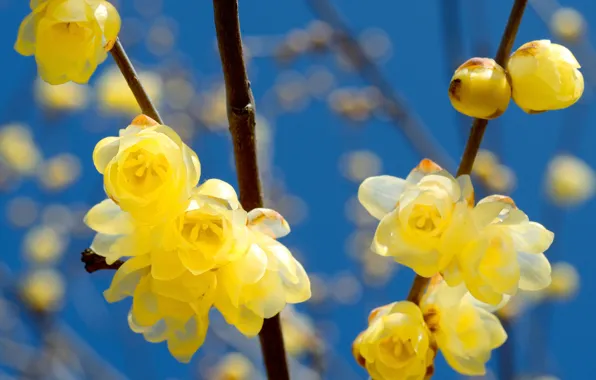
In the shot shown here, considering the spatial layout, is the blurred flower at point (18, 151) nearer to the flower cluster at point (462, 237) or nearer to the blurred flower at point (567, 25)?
the blurred flower at point (567, 25)

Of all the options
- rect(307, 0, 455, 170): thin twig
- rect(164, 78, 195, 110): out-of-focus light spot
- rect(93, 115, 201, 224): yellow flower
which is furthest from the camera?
rect(164, 78, 195, 110): out-of-focus light spot

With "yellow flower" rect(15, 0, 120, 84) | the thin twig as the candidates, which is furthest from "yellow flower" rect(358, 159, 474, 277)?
the thin twig

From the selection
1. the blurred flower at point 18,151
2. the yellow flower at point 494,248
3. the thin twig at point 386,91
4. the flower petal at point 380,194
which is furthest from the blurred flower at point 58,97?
the yellow flower at point 494,248

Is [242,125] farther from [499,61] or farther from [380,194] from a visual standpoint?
[499,61]

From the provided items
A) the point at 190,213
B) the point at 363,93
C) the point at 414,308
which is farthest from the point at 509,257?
the point at 363,93

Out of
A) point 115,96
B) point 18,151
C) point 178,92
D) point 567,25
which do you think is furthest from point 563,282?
point 18,151

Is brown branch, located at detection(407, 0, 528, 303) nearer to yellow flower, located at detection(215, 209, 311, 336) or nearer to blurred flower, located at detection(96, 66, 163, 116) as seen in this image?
yellow flower, located at detection(215, 209, 311, 336)
